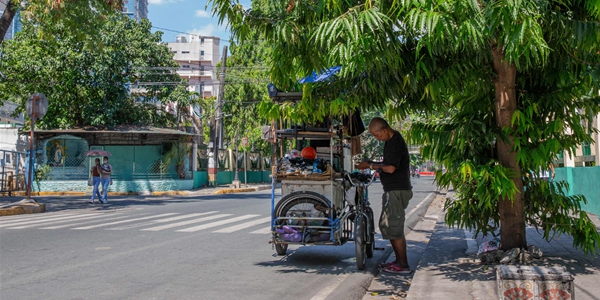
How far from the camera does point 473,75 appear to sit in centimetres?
535

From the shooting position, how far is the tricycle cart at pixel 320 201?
6820 millimetres

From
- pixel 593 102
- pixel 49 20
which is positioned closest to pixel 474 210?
pixel 593 102

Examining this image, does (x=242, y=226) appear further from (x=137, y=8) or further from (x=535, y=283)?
(x=137, y=8)

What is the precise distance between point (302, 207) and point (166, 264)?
2.00 m

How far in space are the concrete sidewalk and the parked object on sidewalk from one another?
72 cm

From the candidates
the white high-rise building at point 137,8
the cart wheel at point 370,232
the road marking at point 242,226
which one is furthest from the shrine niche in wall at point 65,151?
the white high-rise building at point 137,8

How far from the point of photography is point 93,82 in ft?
91.2

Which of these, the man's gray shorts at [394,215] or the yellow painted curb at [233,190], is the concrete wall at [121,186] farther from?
the man's gray shorts at [394,215]

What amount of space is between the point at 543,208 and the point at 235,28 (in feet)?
13.7

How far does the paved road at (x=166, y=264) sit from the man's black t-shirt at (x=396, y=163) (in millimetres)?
1189

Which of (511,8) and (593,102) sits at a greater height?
(511,8)

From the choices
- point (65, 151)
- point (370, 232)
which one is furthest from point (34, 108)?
point (65, 151)

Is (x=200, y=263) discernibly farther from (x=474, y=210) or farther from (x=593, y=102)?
(x=593, y=102)

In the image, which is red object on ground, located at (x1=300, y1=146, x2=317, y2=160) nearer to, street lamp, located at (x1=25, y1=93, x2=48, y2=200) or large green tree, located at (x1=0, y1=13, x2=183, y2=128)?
street lamp, located at (x1=25, y1=93, x2=48, y2=200)
